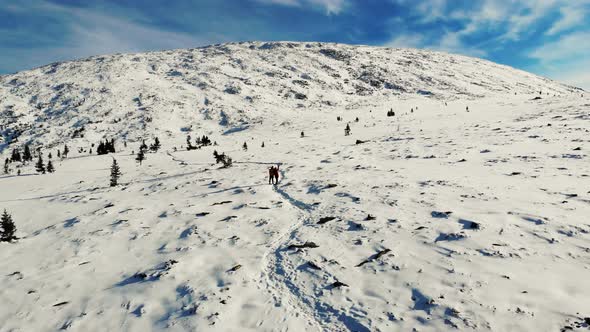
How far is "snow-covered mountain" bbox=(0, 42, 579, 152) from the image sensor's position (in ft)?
315

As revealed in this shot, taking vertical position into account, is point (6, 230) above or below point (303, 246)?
below

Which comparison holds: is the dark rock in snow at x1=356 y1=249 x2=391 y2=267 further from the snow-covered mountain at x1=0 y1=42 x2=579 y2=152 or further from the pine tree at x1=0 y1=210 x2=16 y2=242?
the snow-covered mountain at x1=0 y1=42 x2=579 y2=152

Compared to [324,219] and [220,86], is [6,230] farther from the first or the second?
[220,86]

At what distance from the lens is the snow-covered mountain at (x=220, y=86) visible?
9600 cm

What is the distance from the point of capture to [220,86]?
395 ft

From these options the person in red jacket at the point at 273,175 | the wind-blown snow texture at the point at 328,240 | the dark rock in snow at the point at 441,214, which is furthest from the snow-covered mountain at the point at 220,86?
the dark rock in snow at the point at 441,214

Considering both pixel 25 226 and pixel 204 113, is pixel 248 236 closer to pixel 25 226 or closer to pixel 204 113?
pixel 25 226

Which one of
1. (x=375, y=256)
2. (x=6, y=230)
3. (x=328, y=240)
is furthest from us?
(x=6, y=230)

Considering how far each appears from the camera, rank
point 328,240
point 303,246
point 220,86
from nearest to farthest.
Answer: point 303,246 < point 328,240 < point 220,86

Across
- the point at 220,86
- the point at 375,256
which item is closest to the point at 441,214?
the point at 375,256

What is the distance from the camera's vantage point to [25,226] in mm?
17531

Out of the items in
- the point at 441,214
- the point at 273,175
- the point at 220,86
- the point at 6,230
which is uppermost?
the point at 220,86

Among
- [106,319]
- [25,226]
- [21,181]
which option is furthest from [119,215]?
[21,181]

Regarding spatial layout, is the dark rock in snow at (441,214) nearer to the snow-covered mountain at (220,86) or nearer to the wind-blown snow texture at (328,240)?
the wind-blown snow texture at (328,240)
